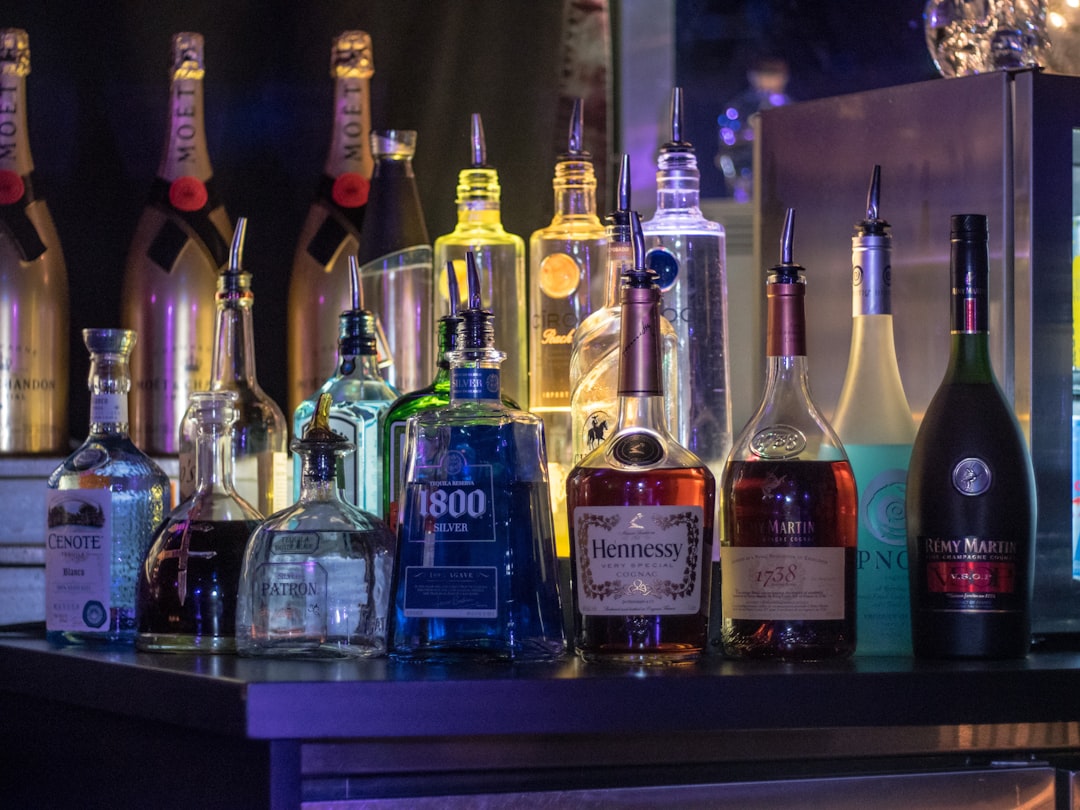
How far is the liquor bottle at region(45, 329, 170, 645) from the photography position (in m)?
0.96

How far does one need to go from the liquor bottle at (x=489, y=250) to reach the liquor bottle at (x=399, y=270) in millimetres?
85

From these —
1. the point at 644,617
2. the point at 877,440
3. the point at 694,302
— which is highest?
the point at 694,302

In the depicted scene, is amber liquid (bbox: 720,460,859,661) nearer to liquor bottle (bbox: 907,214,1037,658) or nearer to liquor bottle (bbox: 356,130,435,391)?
liquor bottle (bbox: 907,214,1037,658)

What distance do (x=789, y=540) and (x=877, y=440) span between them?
13 centimetres

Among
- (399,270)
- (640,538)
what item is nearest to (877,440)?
(640,538)

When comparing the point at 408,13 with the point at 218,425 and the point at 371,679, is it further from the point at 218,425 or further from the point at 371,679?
the point at 371,679

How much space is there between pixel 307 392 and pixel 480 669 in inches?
25.0

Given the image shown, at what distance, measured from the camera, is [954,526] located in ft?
2.77

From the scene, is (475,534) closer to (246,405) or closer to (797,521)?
(797,521)

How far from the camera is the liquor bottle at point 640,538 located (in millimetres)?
820

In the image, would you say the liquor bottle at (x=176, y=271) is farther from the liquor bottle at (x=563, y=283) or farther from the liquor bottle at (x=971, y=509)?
the liquor bottle at (x=971, y=509)

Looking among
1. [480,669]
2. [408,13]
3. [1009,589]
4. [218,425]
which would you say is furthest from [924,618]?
[408,13]

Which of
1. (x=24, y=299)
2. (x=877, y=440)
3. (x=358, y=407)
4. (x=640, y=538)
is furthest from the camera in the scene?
(x=24, y=299)

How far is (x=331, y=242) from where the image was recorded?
1.38 metres
